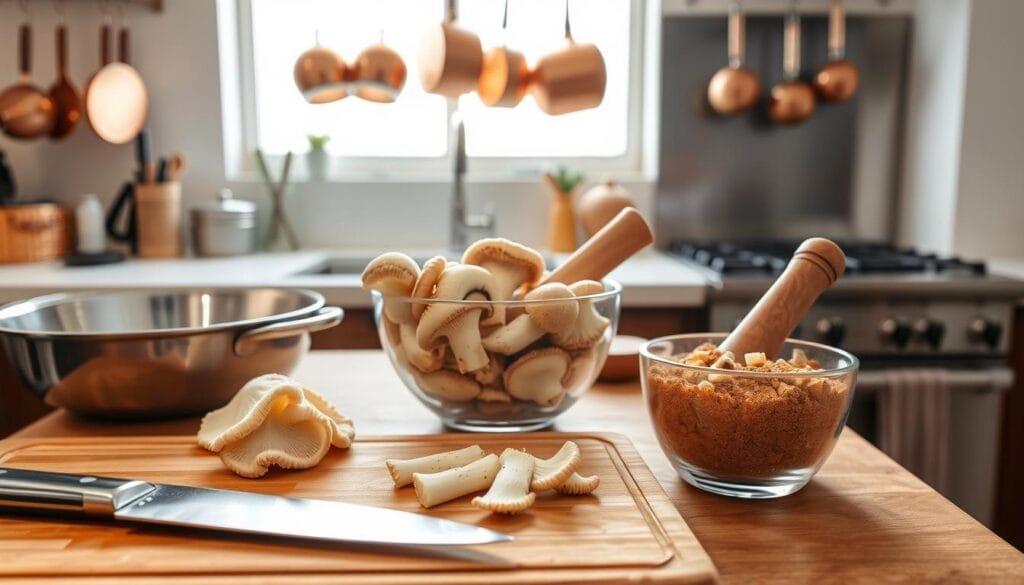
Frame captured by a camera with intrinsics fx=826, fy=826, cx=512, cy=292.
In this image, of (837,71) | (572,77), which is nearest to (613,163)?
(837,71)

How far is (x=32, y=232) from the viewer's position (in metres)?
1.92

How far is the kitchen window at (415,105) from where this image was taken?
7.73ft

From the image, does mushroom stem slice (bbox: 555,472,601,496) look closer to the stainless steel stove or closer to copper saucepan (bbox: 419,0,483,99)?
copper saucepan (bbox: 419,0,483,99)

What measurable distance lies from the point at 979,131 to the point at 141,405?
2.08 meters

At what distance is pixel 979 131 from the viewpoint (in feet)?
6.86

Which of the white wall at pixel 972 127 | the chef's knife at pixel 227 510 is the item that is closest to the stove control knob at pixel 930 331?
the white wall at pixel 972 127

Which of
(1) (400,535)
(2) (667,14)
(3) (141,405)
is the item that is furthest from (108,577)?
(2) (667,14)

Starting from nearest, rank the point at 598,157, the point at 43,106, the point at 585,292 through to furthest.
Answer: the point at 585,292 < the point at 43,106 < the point at 598,157

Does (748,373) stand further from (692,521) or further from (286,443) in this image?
(286,443)

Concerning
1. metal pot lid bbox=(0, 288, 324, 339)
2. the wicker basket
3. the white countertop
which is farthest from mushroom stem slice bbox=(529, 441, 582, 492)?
the wicker basket

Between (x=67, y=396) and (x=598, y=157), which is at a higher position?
(x=598, y=157)

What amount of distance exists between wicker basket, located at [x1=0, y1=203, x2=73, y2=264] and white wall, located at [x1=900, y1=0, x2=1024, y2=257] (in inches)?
87.7

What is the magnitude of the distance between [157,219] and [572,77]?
1.21 m

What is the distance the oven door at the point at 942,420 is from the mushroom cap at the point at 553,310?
3.71 ft
